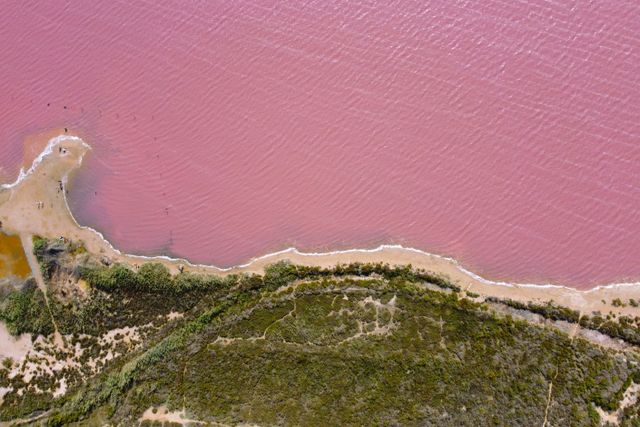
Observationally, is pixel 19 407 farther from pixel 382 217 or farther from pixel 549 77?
pixel 549 77

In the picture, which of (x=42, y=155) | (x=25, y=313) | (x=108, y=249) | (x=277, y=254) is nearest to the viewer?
(x=25, y=313)

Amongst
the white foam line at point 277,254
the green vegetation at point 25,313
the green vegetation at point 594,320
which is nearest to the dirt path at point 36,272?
the green vegetation at point 25,313

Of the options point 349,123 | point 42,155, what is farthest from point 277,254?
point 42,155

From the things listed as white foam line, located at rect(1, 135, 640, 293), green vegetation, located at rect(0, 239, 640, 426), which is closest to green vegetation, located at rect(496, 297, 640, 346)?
green vegetation, located at rect(0, 239, 640, 426)

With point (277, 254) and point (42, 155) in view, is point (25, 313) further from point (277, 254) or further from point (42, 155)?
point (277, 254)

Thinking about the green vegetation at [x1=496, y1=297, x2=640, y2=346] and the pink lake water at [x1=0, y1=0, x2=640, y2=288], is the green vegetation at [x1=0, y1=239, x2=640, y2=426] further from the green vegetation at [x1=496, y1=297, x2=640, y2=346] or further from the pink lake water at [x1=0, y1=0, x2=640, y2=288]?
the pink lake water at [x1=0, y1=0, x2=640, y2=288]

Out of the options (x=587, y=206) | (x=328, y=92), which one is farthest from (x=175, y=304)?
(x=587, y=206)

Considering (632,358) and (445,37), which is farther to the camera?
(445,37)
